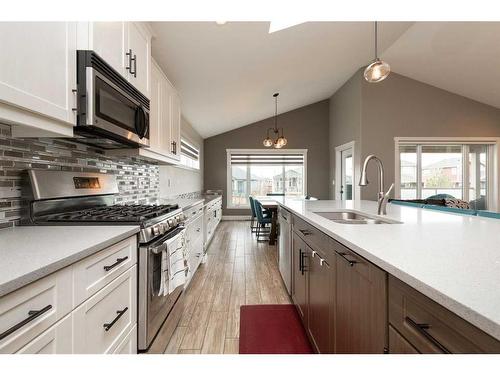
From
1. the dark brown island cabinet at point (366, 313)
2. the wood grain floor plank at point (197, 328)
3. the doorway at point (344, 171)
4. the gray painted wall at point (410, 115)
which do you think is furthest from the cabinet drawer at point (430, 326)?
the doorway at point (344, 171)

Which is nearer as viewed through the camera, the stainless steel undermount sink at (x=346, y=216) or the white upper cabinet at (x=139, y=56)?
the white upper cabinet at (x=139, y=56)

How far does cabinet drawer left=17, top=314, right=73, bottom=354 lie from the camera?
783 millimetres

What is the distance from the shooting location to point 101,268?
1.16m

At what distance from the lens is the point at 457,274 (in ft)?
2.29

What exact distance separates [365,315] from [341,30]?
400 centimetres

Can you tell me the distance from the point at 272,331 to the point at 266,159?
6512mm

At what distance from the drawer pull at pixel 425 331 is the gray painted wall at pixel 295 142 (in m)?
7.57

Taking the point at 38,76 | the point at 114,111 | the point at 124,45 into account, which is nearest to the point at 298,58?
the point at 124,45

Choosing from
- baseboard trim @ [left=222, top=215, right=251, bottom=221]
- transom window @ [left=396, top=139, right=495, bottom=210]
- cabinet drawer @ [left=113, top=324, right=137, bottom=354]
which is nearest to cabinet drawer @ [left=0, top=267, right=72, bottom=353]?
cabinet drawer @ [left=113, top=324, right=137, bottom=354]

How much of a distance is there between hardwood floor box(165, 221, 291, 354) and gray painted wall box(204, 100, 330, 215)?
3822 mm

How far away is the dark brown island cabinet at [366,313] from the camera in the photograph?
24.3 inches

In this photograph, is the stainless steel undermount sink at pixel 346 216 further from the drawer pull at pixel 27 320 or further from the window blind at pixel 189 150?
the window blind at pixel 189 150

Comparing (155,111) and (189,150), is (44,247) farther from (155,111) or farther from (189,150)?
(189,150)

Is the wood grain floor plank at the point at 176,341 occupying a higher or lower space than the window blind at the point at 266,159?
lower
